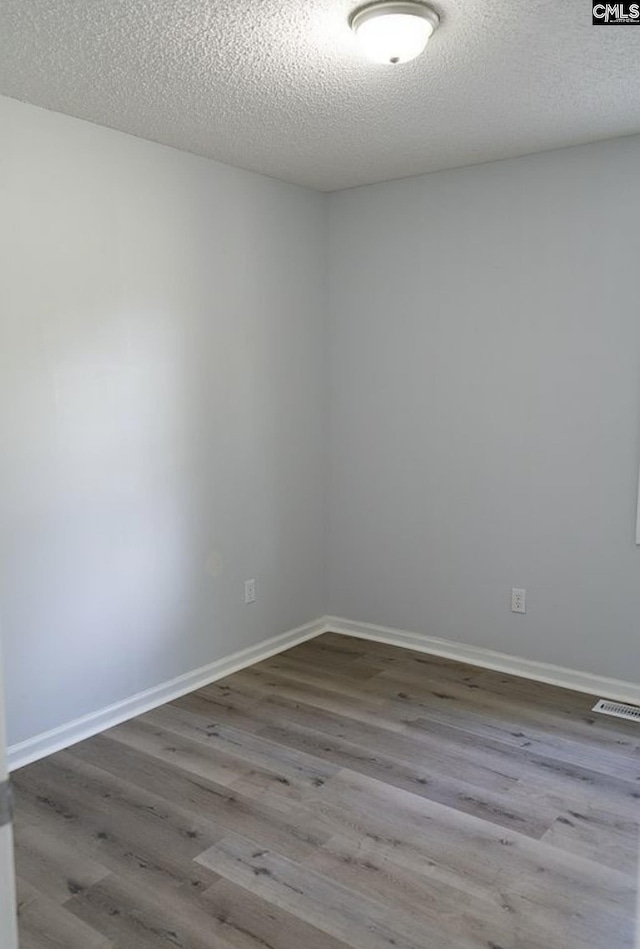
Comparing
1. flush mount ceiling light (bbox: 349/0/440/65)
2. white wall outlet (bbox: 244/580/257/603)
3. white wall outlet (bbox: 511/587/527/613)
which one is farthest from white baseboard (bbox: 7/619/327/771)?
flush mount ceiling light (bbox: 349/0/440/65)

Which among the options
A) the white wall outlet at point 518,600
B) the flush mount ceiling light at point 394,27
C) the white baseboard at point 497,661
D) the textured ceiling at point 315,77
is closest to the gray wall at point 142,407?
the textured ceiling at point 315,77

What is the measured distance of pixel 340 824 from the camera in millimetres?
2500

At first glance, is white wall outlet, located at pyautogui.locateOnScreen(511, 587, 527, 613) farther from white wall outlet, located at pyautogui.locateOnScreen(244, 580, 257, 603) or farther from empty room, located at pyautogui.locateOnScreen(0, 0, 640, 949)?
white wall outlet, located at pyautogui.locateOnScreen(244, 580, 257, 603)

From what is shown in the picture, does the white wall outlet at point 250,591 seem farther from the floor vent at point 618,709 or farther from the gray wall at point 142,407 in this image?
the floor vent at point 618,709

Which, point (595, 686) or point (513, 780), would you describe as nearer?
point (513, 780)

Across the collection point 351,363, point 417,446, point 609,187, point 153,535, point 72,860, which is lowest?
point 72,860

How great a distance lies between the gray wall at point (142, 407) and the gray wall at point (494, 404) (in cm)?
32

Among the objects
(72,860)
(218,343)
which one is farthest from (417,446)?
(72,860)

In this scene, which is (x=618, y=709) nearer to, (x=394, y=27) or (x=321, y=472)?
(x=321, y=472)

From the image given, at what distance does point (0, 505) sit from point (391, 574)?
218 cm

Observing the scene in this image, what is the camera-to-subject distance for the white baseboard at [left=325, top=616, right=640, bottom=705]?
3.48 metres

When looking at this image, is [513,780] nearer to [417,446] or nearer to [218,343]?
[417,446]

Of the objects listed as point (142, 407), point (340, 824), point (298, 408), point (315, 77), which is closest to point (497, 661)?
point (340, 824)

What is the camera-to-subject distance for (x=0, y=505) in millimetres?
2783
